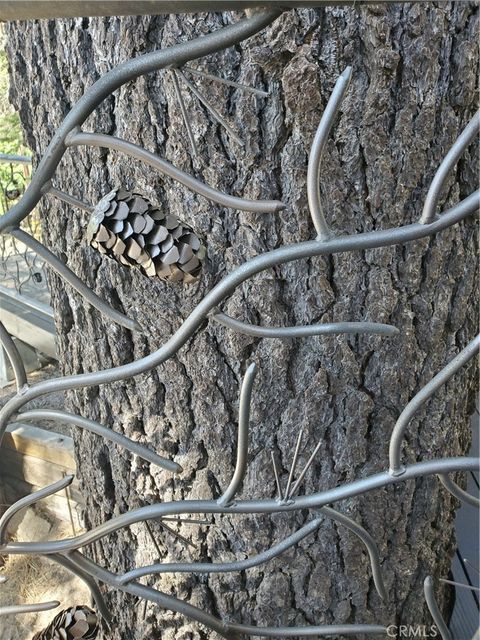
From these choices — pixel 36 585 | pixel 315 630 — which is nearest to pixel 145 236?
pixel 315 630

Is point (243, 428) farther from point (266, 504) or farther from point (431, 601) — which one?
point (431, 601)

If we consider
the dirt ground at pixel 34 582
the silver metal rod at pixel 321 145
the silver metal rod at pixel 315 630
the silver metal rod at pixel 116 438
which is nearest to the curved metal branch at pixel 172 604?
the silver metal rod at pixel 315 630

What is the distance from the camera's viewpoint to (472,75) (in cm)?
53

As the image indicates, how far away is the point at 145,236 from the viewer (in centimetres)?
42

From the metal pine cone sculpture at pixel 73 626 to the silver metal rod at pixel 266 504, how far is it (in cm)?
11

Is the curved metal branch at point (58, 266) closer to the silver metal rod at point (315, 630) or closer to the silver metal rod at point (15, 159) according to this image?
the silver metal rod at point (315, 630)

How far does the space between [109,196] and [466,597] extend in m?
0.87

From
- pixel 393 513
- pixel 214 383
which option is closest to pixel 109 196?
A: pixel 214 383

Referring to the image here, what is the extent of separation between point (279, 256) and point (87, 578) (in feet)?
1.44

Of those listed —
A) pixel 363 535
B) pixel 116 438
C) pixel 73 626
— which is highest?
pixel 116 438

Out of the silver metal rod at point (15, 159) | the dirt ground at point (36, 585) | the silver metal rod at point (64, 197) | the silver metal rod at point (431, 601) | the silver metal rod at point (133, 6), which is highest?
the silver metal rod at point (15, 159)

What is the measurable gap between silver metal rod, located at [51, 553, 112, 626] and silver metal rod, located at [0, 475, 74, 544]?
6 cm

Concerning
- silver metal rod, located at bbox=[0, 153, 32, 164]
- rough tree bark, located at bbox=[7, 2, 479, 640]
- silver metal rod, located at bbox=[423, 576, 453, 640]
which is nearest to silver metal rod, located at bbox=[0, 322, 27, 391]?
rough tree bark, located at bbox=[7, 2, 479, 640]

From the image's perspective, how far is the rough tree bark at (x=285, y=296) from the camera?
514mm
